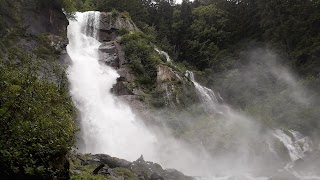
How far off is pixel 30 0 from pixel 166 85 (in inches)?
607

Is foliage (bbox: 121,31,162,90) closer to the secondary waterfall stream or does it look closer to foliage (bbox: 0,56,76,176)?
the secondary waterfall stream

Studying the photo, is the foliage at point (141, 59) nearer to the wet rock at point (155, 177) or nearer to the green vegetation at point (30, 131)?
the wet rock at point (155, 177)

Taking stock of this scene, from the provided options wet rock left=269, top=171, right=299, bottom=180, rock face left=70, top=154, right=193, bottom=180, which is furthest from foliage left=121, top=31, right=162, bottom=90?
wet rock left=269, top=171, right=299, bottom=180

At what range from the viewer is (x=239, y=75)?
41875 mm

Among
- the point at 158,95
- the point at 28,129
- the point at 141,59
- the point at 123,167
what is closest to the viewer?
the point at 28,129

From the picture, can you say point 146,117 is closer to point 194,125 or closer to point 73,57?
point 194,125

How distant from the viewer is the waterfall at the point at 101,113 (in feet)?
80.7

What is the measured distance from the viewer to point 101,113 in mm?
27266

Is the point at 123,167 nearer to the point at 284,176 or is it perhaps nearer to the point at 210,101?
the point at 284,176

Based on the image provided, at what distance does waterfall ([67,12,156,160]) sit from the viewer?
80.7 feet

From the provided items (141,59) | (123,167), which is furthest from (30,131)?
(141,59)

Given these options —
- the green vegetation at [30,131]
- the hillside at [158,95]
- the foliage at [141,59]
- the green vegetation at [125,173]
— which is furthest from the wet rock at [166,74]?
the green vegetation at [30,131]

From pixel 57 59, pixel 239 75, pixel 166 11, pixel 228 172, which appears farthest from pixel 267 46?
pixel 57 59

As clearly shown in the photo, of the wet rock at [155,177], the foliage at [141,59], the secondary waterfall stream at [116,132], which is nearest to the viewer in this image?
the wet rock at [155,177]
